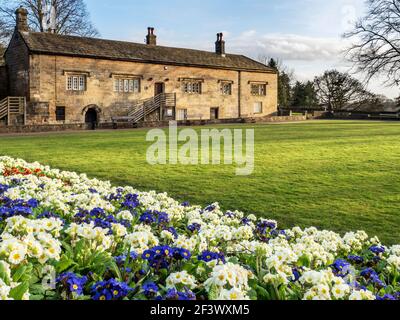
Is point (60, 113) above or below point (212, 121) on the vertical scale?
above

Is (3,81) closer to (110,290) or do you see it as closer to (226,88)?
(226,88)

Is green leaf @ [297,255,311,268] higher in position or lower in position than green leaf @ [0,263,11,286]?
lower

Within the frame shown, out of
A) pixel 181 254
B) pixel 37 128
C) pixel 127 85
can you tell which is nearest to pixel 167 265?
pixel 181 254

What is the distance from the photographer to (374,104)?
70938 mm

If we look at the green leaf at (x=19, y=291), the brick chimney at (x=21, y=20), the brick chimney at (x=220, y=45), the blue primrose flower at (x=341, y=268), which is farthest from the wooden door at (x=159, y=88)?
the green leaf at (x=19, y=291)

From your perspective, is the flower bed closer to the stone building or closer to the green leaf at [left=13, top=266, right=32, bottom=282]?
the green leaf at [left=13, top=266, right=32, bottom=282]

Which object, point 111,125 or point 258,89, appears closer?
point 111,125

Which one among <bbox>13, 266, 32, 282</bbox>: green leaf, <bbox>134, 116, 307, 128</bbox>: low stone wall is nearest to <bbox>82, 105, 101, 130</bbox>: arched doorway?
<bbox>134, 116, 307, 128</bbox>: low stone wall

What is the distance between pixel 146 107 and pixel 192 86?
→ 7.73m

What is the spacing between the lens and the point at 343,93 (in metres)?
71.6

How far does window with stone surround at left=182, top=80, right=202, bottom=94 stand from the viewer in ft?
151
